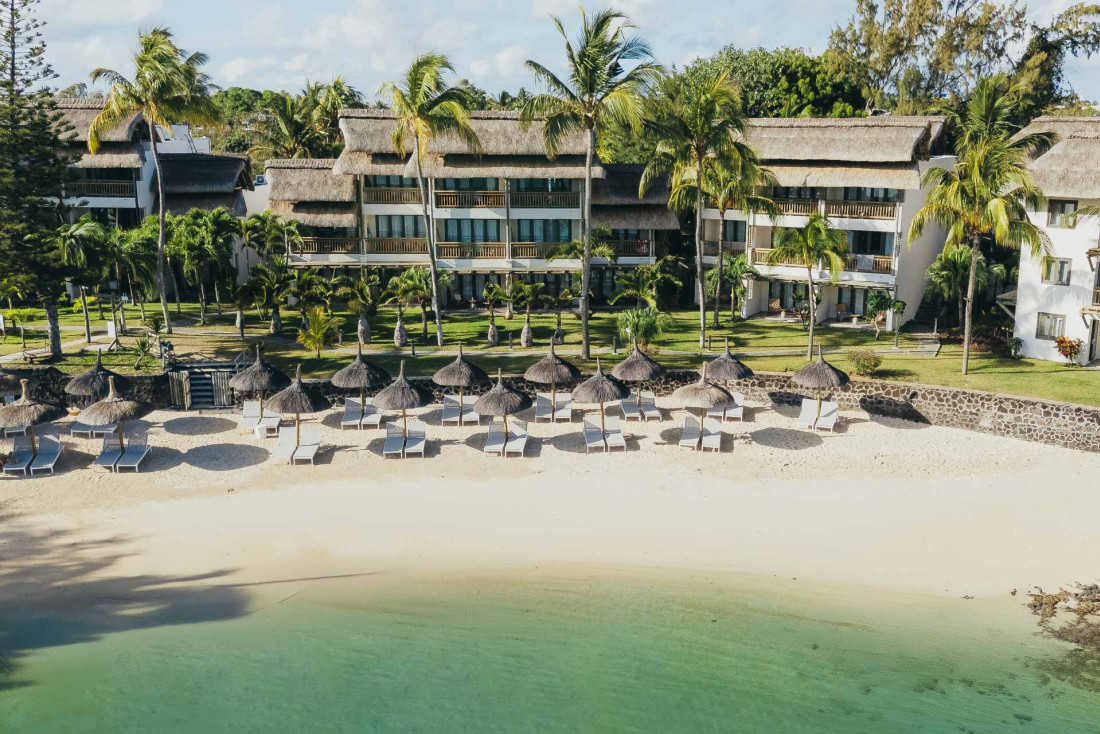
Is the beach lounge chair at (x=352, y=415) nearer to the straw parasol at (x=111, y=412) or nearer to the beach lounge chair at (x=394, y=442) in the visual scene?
the beach lounge chair at (x=394, y=442)

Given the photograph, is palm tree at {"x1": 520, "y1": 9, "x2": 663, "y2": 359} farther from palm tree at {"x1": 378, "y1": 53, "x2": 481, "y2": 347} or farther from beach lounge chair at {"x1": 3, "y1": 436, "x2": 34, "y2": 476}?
beach lounge chair at {"x1": 3, "y1": 436, "x2": 34, "y2": 476}

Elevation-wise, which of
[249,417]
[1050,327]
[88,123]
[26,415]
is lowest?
[249,417]

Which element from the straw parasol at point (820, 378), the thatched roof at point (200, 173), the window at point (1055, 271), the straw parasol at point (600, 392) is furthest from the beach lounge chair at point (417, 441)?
the thatched roof at point (200, 173)

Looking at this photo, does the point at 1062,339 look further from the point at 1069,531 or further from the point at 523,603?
the point at 523,603

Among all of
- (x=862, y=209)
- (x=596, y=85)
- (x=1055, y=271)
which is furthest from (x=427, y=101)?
(x=1055, y=271)

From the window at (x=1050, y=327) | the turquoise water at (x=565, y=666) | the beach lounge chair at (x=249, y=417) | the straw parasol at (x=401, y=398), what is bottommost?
the turquoise water at (x=565, y=666)

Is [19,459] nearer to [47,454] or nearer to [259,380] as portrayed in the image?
[47,454]

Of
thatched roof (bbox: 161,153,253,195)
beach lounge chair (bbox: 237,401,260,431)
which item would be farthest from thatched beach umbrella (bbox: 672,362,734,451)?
thatched roof (bbox: 161,153,253,195)
